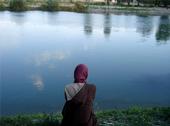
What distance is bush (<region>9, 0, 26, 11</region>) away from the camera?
34000mm

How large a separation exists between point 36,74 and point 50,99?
2.28 meters

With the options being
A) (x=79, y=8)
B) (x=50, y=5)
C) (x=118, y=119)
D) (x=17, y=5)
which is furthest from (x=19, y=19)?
(x=118, y=119)

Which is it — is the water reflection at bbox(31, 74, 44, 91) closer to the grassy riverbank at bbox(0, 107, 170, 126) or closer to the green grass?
the grassy riverbank at bbox(0, 107, 170, 126)

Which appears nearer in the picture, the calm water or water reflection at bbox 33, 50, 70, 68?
the calm water

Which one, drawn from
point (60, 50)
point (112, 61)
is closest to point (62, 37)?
point (60, 50)

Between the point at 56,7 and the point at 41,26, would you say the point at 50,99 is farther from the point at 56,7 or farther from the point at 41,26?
the point at 56,7

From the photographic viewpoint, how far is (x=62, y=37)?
1684cm

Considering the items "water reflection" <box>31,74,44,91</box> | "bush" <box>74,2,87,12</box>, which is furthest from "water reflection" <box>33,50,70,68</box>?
"bush" <box>74,2,87,12</box>

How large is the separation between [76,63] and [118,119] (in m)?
6.35

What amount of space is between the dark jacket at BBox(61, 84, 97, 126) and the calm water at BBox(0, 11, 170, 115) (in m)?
3.55

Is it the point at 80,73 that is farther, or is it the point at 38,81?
the point at 38,81

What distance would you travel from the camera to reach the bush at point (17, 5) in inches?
1339

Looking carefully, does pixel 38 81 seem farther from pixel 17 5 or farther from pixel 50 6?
pixel 50 6

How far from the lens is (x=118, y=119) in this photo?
15.7 ft
